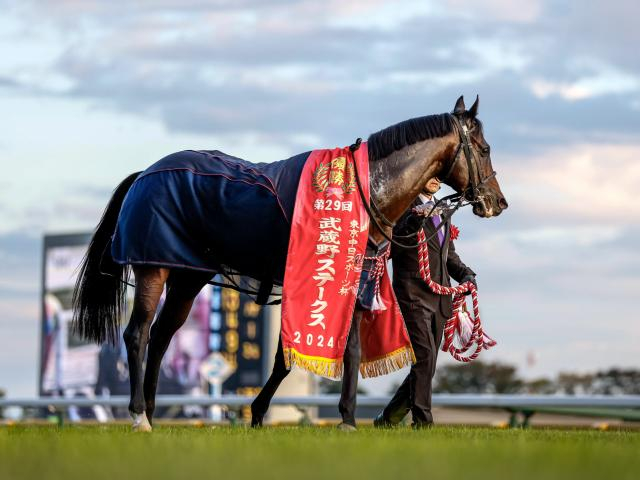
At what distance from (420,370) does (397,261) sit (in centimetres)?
72

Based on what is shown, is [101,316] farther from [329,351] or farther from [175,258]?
[329,351]

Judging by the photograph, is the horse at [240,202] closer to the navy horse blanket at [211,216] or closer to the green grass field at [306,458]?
the navy horse blanket at [211,216]

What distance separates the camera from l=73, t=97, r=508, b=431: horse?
272 inches

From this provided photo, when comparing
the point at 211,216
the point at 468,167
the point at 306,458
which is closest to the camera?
the point at 306,458

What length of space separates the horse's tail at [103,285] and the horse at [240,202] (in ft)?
1.74

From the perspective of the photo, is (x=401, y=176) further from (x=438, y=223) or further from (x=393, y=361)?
(x=393, y=361)

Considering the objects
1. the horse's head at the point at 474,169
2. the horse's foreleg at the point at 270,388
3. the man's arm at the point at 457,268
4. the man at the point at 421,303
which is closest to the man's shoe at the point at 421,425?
the man at the point at 421,303

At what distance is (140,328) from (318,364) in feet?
3.47

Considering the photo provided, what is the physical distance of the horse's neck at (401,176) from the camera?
274 inches

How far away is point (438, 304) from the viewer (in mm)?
7824

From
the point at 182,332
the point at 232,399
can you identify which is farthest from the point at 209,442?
the point at 182,332

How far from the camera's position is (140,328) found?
6965mm

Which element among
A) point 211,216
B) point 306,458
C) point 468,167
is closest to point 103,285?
point 211,216

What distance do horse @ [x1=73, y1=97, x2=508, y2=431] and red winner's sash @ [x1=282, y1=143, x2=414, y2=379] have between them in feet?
0.33
